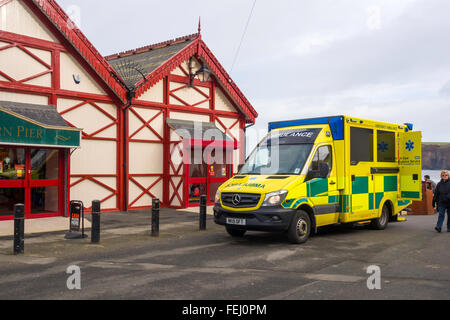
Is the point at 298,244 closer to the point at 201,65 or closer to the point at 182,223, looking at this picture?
the point at 182,223

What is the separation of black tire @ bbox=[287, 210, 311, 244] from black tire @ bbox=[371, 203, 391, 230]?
3366 mm

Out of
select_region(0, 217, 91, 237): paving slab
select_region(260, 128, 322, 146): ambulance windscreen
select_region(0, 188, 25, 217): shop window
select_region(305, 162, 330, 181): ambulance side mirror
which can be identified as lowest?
select_region(0, 217, 91, 237): paving slab

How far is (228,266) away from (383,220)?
6830 millimetres

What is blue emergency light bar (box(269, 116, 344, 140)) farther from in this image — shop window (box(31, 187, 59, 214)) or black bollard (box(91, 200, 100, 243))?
shop window (box(31, 187, 59, 214))

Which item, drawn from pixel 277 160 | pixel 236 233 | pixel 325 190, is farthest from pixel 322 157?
pixel 236 233

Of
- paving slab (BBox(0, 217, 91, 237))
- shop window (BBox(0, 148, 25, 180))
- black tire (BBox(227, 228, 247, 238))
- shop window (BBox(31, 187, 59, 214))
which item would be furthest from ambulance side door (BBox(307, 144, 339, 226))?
shop window (BBox(0, 148, 25, 180))

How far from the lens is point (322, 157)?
1083 cm

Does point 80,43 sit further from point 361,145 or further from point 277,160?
point 361,145

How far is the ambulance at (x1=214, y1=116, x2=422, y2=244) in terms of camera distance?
983 cm

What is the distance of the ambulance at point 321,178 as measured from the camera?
32.2 ft

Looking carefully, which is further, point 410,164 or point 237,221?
point 410,164

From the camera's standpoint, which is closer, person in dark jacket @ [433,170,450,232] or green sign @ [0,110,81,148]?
person in dark jacket @ [433,170,450,232]

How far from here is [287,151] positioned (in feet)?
36.0
